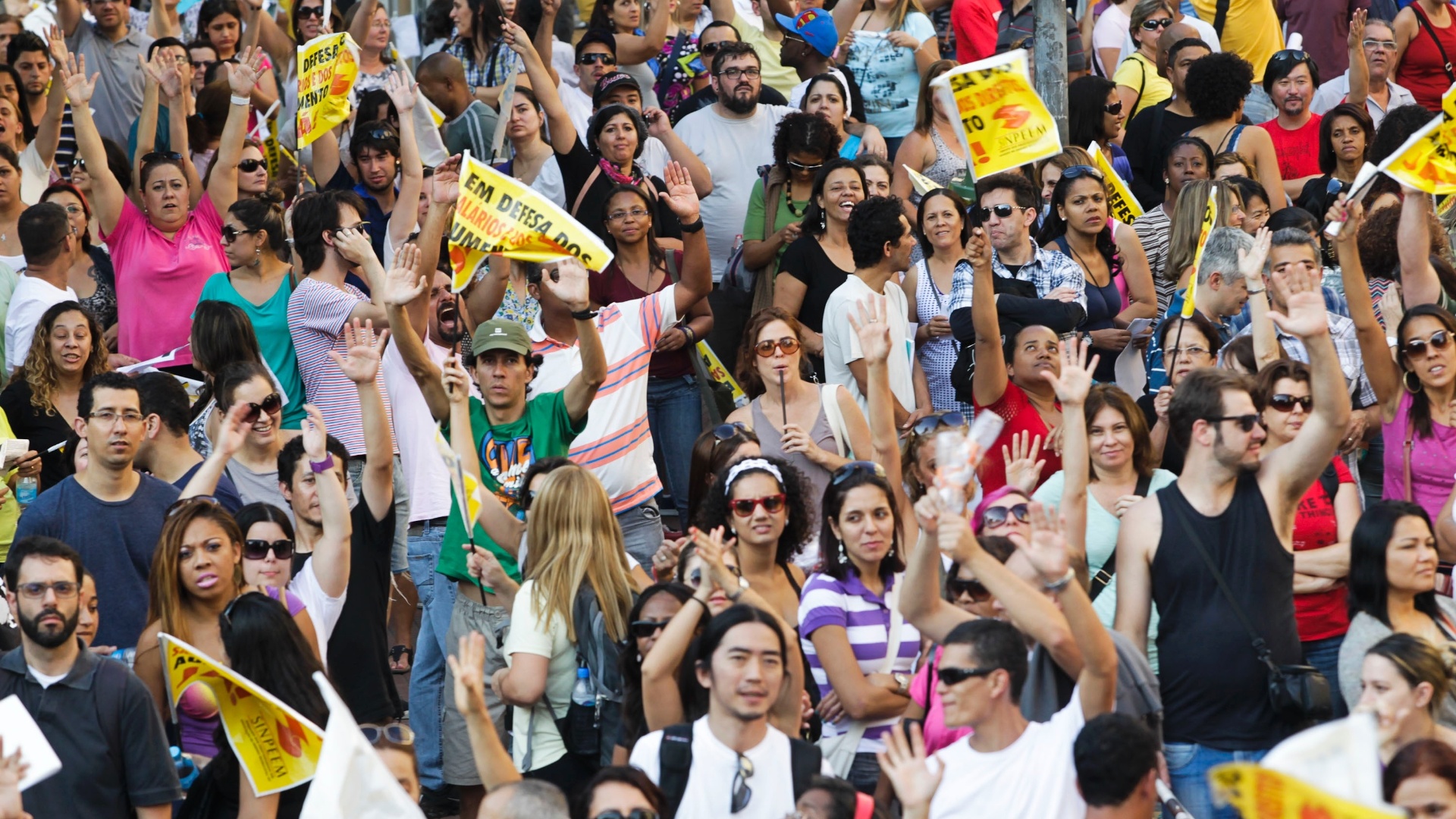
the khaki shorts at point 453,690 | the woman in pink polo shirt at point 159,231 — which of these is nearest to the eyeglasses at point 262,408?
the khaki shorts at point 453,690

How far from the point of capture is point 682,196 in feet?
27.1

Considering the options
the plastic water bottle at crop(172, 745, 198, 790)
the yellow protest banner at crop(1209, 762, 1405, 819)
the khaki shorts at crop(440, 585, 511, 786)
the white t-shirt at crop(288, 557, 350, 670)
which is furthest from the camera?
the khaki shorts at crop(440, 585, 511, 786)

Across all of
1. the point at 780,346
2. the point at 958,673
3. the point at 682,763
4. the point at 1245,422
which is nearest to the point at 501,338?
the point at 780,346

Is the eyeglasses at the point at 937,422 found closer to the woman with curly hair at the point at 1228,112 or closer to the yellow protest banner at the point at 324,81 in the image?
the woman with curly hair at the point at 1228,112

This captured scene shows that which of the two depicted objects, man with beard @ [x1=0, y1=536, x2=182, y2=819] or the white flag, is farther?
man with beard @ [x1=0, y1=536, x2=182, y2=819]

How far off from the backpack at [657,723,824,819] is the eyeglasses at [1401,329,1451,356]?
9.66 ft

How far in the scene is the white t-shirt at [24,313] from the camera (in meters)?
8.41

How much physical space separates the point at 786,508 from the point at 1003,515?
29.6 inches

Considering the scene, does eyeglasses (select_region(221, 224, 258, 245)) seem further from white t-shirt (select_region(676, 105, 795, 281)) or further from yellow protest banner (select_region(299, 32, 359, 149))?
white t-shirt (select_region(676, 105, 795, 281))

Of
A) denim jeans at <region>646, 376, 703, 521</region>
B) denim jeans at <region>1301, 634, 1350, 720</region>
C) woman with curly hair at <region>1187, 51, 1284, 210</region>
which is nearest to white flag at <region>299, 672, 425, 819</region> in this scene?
denim jeans at <region>1301, 634, 1350, 720</region>

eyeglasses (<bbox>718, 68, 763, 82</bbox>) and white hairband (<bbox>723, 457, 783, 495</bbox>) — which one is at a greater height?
eyeglasses (<bbox>718, 68, 763, 82</bbox>)

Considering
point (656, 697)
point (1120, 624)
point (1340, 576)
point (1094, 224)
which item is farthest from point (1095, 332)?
point (656, 697)

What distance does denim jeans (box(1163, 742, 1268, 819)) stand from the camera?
540 centimetres

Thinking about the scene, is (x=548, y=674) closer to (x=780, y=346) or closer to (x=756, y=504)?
(x=756, y=504)
